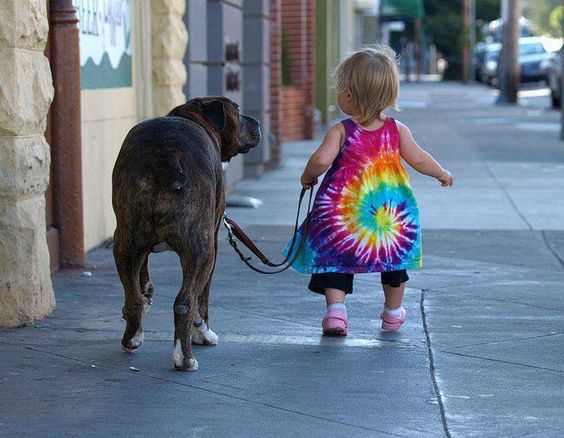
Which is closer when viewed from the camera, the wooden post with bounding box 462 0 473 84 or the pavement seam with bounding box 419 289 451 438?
the pavement seam with bounding box 419 289 451 438

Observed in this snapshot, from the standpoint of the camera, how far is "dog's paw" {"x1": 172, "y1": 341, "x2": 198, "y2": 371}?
224 inches

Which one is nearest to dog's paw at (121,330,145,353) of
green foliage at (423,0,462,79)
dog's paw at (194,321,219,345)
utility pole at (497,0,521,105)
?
dog's paw at (194,321,219,345)

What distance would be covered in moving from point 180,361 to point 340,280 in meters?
1.28

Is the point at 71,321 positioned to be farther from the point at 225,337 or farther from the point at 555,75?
the point at 555,75

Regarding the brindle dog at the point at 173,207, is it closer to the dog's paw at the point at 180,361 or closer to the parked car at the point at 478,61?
the dog's paw at the point at 180,361

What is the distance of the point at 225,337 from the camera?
21.6 ft

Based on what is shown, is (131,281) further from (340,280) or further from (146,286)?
(340,280)

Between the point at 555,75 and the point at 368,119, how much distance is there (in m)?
27.4

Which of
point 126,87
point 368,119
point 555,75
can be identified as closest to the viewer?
point 368,119

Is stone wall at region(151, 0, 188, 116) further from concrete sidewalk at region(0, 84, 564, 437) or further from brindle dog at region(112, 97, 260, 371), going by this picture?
brindle dog at region(112, 97, 260, 371)

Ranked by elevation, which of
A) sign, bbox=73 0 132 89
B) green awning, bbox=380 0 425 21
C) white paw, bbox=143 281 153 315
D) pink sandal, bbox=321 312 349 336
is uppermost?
green awning, bbox=380 0 425 21

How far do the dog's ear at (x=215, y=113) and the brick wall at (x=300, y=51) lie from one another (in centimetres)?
1472

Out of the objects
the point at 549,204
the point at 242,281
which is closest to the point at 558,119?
the point at 549,204

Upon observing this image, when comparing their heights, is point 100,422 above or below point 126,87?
below
